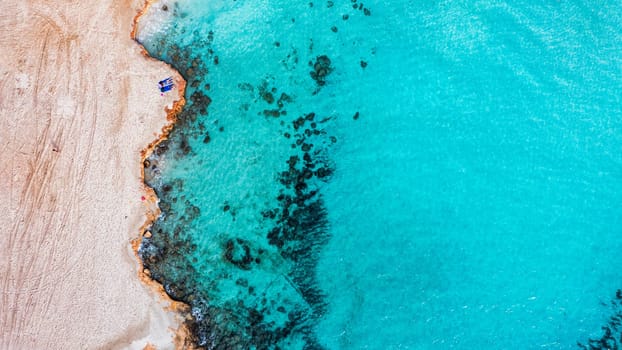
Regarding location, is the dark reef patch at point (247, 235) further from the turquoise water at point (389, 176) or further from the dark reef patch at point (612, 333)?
the dark reef patch at point (612, 333)

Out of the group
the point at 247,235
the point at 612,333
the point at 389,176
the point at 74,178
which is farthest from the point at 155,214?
the point at 612,333

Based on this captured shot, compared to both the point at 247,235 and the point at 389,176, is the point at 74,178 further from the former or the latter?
the point at 389,176

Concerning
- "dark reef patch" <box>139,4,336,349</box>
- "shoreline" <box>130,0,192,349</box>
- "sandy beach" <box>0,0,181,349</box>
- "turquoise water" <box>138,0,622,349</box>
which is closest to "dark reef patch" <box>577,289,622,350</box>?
"turquoise water" <box>138,0,622,349</box>

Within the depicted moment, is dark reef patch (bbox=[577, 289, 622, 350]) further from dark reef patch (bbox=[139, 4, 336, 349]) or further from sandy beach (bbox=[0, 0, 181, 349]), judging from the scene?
sandy beach (bbox=[0, 0, 181, 349])

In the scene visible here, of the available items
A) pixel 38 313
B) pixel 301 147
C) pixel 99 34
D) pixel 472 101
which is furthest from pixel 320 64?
pixel 38 313

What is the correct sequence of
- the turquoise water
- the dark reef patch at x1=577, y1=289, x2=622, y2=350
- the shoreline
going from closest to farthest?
the shoreline < the turquoise water < the dark reef patch at x1=577, y1=289, x2=622, y2=350

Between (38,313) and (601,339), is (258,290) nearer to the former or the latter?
(38,313)
